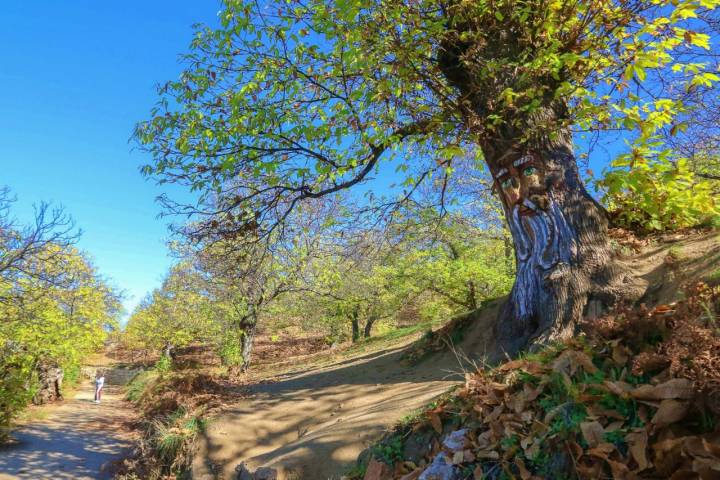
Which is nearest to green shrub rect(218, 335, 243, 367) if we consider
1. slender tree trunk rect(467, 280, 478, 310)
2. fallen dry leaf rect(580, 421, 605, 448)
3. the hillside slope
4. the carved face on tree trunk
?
the hillside slope

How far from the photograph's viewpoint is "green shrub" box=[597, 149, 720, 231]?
172 inches

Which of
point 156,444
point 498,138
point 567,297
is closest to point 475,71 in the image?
point 498,138

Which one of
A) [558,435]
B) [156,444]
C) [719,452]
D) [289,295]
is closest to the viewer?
[719,452]

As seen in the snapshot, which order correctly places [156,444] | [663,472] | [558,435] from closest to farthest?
1. [663,472]
2. [558,435]
3. [156,444]

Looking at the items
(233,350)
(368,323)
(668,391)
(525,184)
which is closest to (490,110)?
(525,184)

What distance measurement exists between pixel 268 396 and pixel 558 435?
649 cm

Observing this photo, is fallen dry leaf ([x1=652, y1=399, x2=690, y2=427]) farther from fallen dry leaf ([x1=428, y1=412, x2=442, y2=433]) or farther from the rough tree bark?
the rough tree bark

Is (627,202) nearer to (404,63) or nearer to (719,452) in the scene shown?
(404,63)

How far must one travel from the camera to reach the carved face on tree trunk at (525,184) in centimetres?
503

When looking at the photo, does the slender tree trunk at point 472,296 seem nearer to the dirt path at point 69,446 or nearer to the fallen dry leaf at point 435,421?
the fallen dry leaf at point 435,421

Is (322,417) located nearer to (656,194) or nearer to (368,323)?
(656,194)

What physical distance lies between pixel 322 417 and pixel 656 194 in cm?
536

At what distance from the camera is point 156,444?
300 inches

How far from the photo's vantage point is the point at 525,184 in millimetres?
5125
